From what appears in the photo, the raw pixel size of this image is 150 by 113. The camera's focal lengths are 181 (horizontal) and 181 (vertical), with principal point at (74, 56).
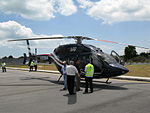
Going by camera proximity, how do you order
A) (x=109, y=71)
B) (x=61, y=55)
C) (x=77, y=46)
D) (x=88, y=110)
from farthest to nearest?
(x=61, y=55)
(x=77, y=46)
(x=109, y=71)
(x=88, y=110)

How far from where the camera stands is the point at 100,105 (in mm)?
6941

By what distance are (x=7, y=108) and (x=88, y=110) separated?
2961 mm

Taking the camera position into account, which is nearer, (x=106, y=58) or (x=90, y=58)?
(x=106, y=58)

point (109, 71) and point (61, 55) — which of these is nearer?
point (109, 71)

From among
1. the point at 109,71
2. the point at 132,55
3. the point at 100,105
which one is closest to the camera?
the point at 100,105

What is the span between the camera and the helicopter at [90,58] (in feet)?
37.1

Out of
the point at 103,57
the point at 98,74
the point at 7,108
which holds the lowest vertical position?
the point at 7,108

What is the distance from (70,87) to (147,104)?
12.4 ft

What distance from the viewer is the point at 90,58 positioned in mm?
12039

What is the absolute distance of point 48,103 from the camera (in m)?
7.32

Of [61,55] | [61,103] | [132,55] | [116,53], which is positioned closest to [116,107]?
[61,103]

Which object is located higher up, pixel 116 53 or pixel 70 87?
pixel 116 53

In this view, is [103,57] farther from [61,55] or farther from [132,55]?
[132,55]

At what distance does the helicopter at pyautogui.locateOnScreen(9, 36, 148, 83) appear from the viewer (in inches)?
445
